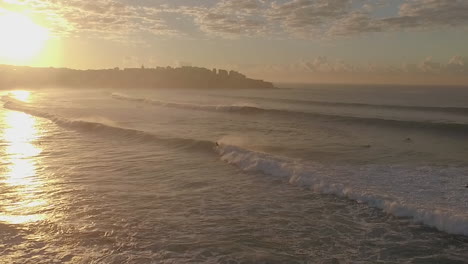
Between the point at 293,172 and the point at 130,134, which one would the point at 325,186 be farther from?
the point at 130,134

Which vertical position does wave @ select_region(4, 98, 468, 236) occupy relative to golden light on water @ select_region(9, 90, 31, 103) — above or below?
below

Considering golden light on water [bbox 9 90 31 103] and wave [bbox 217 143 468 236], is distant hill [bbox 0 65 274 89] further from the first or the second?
wave [bbox 217 143 468 236]

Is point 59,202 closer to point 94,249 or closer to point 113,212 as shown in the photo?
point 113,212

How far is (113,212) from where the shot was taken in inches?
400

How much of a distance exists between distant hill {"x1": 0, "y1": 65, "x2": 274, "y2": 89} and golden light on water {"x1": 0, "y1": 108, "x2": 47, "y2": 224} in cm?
12951

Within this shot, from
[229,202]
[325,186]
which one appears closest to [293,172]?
[325,186]

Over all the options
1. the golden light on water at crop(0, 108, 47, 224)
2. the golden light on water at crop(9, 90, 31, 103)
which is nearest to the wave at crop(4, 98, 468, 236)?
the golden light on water at crop(0, 108, 47, 224)

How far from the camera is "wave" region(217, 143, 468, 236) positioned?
31.4 ft

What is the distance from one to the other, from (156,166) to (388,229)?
9798mm

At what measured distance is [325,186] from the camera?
12883 mm

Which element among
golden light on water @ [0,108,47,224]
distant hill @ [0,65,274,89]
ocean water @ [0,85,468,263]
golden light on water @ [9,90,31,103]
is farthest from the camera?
distant hill @ [0,65,274,89]

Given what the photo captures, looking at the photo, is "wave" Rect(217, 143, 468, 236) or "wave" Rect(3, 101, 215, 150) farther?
"wave" Rect(3, 101, 215, 150)

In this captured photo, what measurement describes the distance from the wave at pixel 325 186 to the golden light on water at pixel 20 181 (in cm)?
781

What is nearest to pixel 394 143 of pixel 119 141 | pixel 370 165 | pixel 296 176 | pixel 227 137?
pixel 370 165
